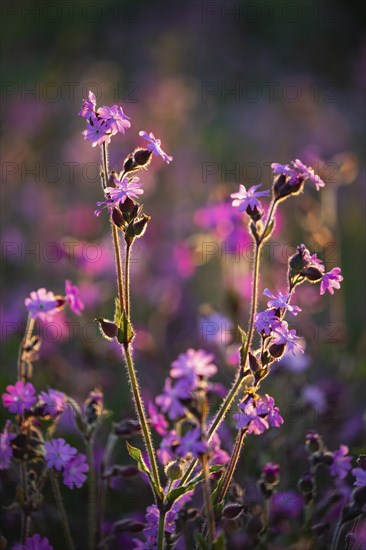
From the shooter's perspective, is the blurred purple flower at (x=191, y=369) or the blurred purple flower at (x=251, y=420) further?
the blurred purple flower at (x=251, y=420)

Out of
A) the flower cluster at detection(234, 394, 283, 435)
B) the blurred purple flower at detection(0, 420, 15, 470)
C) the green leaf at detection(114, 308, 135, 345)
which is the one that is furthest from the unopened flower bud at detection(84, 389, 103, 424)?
the flower cluster at detection(234, 394, 283, 435)

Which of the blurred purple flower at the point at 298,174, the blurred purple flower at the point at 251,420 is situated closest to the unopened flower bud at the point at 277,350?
the blurred purple flower at the point at 251,420

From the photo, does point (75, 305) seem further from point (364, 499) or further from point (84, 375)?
point (84, 375)

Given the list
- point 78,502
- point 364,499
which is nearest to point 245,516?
point 364,499

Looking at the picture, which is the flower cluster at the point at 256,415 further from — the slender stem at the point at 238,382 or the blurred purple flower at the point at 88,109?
the blurred purple flower at the point at 88,109

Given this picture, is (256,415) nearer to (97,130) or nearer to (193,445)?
(193,445)

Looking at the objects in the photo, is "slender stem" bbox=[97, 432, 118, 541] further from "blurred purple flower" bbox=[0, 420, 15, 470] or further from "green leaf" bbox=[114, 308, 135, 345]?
"green leaf" bbox=[114, 308, 135, 345]
